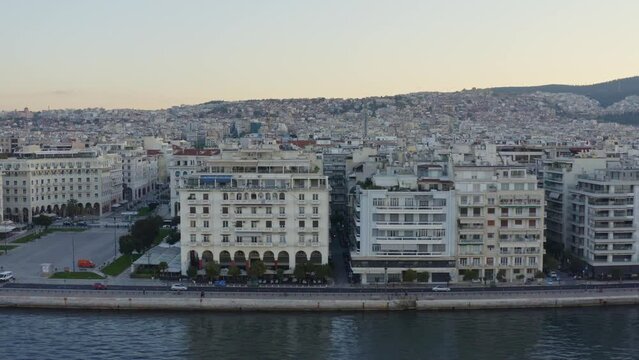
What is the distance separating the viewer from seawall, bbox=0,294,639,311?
40812 mm

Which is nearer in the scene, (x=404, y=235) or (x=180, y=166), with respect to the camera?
(x=404, y=235)

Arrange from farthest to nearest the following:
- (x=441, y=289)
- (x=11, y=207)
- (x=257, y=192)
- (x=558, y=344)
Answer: (x=11, y=207) < (x=257, y=192) < (x=441, y=289) < (x=558, y=344)

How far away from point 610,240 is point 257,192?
2028cm

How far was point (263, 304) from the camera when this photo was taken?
134 ft

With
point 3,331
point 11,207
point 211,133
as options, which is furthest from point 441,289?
point 211,133

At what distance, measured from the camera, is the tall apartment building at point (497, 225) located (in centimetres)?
4516

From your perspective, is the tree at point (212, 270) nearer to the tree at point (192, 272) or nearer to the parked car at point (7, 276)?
the tree at point (192, 272)

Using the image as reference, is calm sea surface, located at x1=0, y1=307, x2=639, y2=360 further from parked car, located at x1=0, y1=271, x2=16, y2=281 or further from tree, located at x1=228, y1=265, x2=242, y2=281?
parked car, located at x1=0, y1=271, x2=16, y2=281

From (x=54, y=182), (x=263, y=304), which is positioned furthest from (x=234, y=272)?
(x=54, y=182)

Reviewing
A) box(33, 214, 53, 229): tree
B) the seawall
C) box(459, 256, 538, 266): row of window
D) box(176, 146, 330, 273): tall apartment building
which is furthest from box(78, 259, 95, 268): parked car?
box(459, 256, 538, 266): row of window

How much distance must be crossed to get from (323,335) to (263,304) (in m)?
5.03

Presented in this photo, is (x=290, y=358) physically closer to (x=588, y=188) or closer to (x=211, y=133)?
(x=588, y=188)

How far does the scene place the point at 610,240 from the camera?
152 feet

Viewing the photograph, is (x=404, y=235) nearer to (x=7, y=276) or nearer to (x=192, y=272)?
(x=192, y=272)
